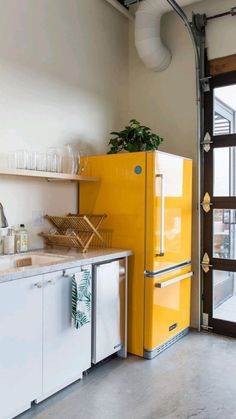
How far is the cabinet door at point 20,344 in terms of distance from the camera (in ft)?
6.56

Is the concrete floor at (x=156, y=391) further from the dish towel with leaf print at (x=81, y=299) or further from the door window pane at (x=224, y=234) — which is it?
the door window pane at (x=224, y=234)

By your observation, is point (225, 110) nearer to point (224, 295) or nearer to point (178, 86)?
point (178, 86)

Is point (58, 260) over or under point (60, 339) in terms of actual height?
over

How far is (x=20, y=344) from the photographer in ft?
6.87

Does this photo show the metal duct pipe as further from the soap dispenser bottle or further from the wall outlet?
the soap dispenser bottle

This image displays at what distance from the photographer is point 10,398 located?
204 centimetres

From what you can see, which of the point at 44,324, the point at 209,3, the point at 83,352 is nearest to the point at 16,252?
the point at 44,324

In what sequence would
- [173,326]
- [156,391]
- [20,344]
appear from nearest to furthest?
[20,344], [156,391], [173,326]

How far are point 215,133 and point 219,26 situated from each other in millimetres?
1112

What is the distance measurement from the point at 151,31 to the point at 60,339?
126 inches

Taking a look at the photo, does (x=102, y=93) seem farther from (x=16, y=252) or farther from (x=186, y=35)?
(x=16, y=252)

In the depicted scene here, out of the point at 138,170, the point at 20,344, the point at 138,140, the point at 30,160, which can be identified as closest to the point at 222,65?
the point at 138,140

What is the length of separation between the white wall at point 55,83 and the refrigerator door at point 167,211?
3.00 ft

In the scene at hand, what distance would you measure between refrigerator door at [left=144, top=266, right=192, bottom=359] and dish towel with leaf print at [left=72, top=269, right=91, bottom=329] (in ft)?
2.13
